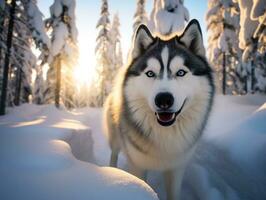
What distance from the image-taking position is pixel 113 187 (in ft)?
7.11

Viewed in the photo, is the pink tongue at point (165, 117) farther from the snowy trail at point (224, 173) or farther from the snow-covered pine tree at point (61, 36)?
the snow-covered pine tree at point (61, 36)

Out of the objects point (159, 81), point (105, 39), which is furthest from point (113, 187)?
point (105, 39)

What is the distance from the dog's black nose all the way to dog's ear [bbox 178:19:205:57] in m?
1.31

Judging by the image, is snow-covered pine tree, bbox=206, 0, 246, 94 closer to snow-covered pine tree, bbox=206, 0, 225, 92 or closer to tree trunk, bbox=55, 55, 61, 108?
snow-covered pine tree, bbox=206, 0, 225, 92

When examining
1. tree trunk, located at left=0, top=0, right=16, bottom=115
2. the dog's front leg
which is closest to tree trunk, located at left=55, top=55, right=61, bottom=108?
tree trunk, located at left=0, top=0, right=16, bottom=115

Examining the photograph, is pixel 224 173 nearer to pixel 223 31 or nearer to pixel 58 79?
pixel 58 79

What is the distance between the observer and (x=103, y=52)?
120 ft

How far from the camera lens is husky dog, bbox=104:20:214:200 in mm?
3459

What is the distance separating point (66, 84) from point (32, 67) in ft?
12.4

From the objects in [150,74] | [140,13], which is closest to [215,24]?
[140,13]

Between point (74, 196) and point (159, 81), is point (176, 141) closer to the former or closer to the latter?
point (159, 81)

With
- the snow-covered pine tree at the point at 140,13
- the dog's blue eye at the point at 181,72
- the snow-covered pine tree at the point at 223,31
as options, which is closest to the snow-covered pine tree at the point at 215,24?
the snow-covered pine tree at the point at 223,31

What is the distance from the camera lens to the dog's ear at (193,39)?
13.6 feet

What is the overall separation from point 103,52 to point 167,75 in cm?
3412
